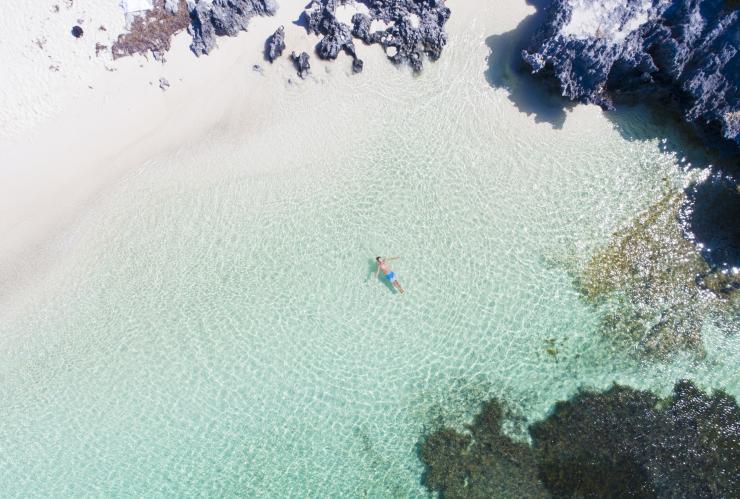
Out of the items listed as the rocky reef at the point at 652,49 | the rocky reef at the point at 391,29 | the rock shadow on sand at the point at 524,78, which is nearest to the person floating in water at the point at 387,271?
the rocky reef at the point at 391,29

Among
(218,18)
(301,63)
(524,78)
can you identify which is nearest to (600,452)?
(524,78)

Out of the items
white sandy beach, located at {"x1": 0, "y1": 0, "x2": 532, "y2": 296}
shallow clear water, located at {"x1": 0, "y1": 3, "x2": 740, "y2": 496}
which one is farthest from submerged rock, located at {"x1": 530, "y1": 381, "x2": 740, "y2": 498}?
white sandy beach, located at {"x1": 0, "y1": 0, "x2": 532, "y2": 296}

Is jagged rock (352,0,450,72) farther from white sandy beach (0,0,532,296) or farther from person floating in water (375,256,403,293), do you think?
person floating in water (375,256,403,293)

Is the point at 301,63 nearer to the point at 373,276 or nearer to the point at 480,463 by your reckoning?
the point at 373,276

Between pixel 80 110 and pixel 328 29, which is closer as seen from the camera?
pixel 80 110

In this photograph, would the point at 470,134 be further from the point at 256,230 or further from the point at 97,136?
the point at 97,136

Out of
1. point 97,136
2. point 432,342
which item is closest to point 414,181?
point 432,342

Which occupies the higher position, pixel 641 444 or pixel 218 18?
pixel 218 18
